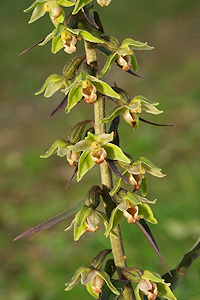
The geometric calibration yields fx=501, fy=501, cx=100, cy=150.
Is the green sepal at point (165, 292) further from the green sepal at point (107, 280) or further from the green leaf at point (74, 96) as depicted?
the green leaf at point (74, 96)

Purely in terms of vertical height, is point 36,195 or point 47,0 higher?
point 47,0

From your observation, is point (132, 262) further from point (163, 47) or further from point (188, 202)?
point (163, 47)

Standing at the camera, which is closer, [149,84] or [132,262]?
[132,262]

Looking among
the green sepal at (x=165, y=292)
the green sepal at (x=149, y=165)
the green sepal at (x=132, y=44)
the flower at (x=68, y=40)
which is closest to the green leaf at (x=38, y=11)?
the flower at (x=68, y=40)

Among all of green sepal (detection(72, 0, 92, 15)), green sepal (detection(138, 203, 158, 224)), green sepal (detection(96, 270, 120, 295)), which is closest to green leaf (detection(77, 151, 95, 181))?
green sepal (detection(138, 203, 158, 224))

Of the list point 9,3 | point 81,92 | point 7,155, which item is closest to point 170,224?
point 81,92
